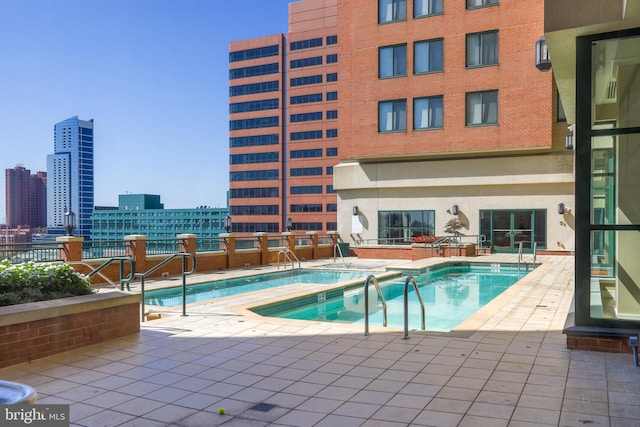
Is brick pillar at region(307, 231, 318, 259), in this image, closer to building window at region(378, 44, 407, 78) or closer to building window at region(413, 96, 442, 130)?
building window at region(413, 96, 442, 130)

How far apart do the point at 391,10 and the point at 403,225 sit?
1122cm

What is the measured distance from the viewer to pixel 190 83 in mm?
62594

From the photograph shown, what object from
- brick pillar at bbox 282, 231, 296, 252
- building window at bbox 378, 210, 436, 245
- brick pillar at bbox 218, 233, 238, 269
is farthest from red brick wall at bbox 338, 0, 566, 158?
brick pillar at bbox 218, 233, 238, 269

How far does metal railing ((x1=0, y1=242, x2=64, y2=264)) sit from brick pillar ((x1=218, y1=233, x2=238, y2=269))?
20.3ft

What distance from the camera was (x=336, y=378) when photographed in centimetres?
543

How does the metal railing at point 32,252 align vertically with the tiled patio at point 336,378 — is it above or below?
above

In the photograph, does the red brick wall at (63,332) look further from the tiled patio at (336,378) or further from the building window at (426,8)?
Answer: the building window at (426,8)

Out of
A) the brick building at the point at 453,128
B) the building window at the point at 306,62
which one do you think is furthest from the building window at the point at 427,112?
the building window at the point at 306,62

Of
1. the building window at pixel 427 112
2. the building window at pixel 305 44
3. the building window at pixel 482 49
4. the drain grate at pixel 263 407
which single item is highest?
the building window at pixel 305 44

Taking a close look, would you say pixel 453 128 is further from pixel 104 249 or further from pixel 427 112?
pixel 104 249

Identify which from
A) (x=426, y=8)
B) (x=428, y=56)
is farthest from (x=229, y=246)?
(x=426, y=8)

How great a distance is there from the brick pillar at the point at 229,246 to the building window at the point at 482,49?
561 inches

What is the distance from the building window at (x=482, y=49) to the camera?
2416cm

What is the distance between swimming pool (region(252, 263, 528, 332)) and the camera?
10953 millimetres
